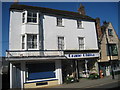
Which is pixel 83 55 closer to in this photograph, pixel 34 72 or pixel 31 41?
pixel 34 72

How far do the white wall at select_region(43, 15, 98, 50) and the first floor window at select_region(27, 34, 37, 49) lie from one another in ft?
4.09

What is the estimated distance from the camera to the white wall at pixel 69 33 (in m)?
15.0

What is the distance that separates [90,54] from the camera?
16906 mm

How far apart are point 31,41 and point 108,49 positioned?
11907mm

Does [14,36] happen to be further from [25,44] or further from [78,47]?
[78,47]

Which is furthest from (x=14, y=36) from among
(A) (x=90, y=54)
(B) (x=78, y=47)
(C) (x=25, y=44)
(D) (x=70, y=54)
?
(A) (x=90, y=54)

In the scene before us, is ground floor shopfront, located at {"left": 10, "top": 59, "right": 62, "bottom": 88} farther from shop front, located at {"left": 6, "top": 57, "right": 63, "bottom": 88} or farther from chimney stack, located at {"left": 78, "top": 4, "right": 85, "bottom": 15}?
chimney stack, located at {"left": 78, "top": 4, "right": 85, "bottom": 15}

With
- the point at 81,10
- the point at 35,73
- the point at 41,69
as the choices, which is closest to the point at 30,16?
the point at 41,69

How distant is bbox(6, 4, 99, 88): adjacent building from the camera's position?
12680 millimetres

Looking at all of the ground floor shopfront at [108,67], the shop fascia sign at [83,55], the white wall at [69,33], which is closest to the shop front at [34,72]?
the shop fascia sign at [83,55]

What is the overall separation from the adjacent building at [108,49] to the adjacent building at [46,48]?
152 cm

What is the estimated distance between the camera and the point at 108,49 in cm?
1883

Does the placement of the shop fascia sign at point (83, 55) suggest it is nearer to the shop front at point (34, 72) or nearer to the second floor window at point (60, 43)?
the second floor window at point (60, 43)

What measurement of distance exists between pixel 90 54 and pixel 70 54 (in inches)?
135
